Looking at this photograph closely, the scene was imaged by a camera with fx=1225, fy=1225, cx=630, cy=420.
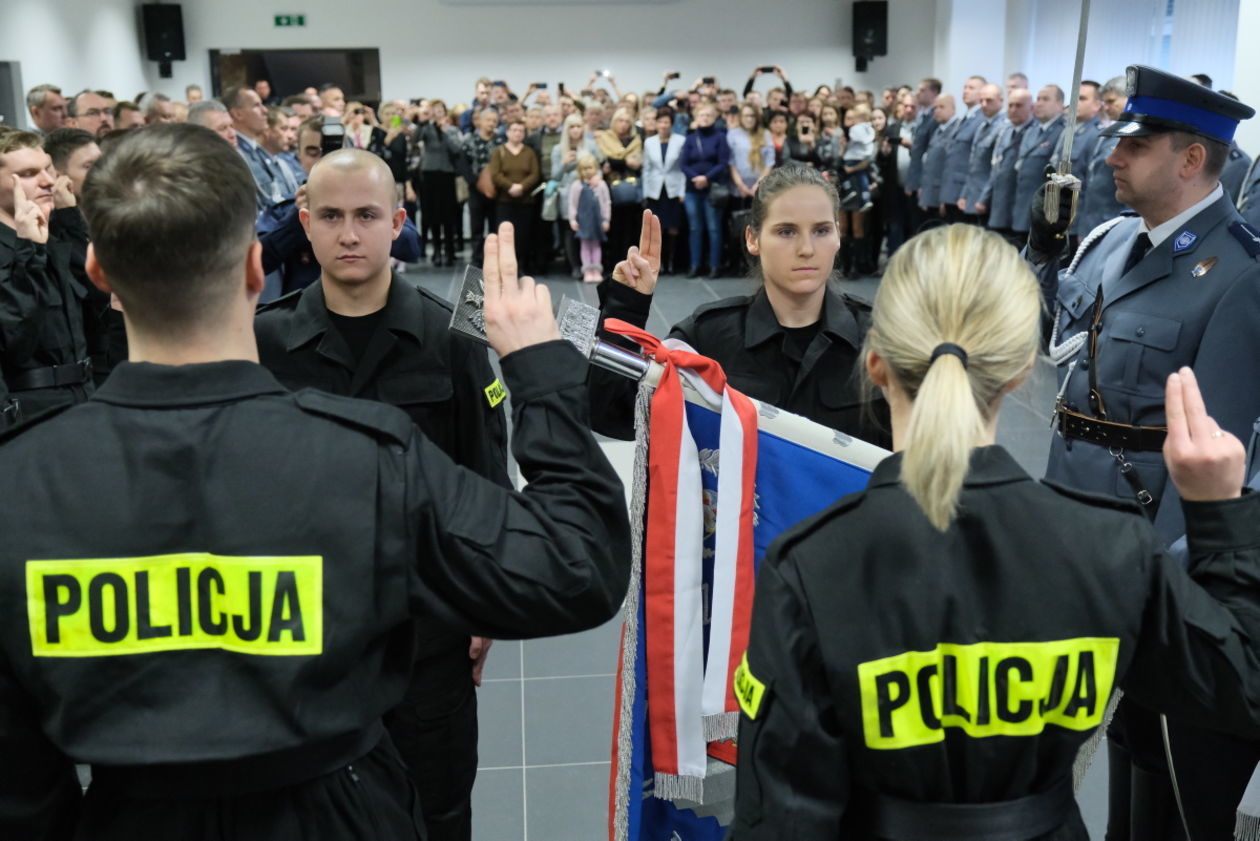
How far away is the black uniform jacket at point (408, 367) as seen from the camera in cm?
237

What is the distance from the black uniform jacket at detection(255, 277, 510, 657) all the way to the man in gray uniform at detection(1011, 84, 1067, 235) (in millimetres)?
7947

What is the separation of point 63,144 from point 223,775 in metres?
3.76

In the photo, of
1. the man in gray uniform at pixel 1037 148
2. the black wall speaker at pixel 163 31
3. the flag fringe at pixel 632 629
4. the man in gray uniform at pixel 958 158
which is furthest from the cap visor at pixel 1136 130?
the black wall speaker at pixel 163 31

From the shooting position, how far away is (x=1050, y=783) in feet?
4.49

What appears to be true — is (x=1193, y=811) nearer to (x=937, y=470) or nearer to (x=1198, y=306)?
(x=937, y=470)

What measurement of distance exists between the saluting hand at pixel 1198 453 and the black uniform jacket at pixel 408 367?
1.35 metres

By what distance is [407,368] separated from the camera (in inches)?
94.2

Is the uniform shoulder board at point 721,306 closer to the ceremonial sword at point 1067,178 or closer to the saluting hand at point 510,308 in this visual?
the ceremonial sword at point 1067,178

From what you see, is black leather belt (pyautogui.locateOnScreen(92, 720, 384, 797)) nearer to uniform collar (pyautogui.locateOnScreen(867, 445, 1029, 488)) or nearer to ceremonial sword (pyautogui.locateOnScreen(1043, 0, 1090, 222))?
uniform collar (pyautogui.locateOnScreen(867, 445, 1029, 488))

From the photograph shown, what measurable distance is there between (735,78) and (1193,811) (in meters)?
18.0

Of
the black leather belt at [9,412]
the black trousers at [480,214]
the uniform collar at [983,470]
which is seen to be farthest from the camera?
the black trousers at [480,214]

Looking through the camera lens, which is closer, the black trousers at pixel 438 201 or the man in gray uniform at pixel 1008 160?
the man in gray uniform at pixel 1008 160

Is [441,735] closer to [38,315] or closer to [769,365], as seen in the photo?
[769,365]

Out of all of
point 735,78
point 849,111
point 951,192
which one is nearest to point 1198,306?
point 951,192
